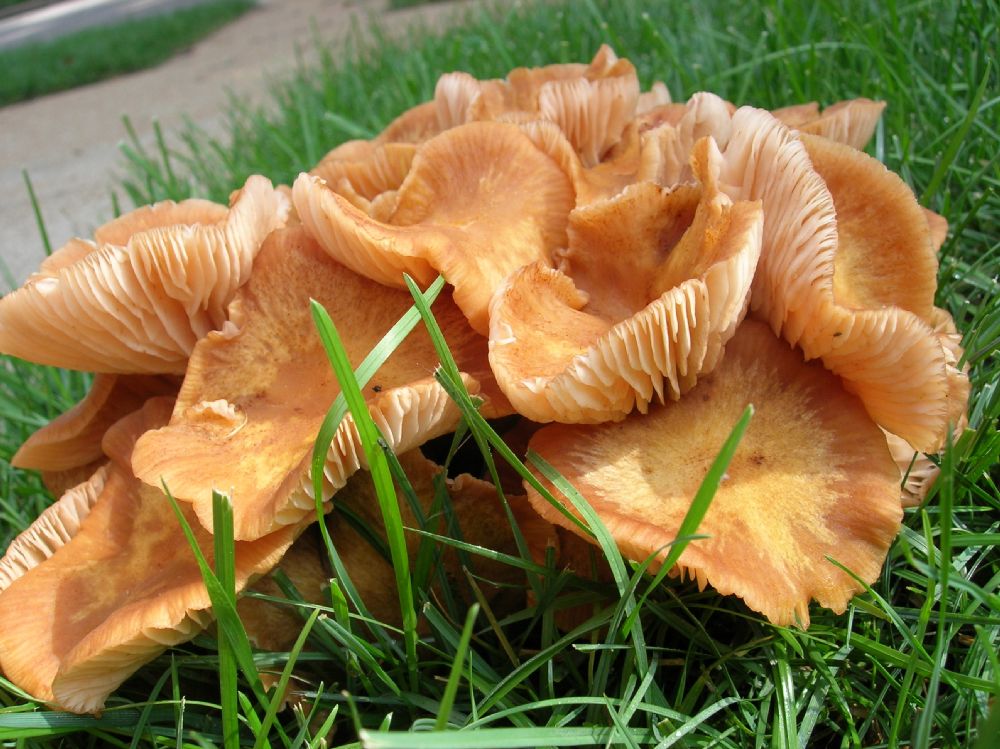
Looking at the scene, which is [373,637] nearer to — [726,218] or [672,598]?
[672,598]

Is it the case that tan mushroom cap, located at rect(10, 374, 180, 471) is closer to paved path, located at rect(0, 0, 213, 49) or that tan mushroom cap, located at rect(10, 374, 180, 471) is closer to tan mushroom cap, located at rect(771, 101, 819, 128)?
tan mushroom cap, located at rect(771, 101, 819, 128)

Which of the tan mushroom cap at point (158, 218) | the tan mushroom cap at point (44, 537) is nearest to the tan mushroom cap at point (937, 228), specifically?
the tan mushroom cap at point (158, 218)

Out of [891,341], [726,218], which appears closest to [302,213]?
[726,218]

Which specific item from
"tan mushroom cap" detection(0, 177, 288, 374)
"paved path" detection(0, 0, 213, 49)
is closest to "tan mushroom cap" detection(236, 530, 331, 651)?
"tan mushroom cap" detection(0, 177, 288, 374)

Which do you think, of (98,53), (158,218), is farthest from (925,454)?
(98,53)

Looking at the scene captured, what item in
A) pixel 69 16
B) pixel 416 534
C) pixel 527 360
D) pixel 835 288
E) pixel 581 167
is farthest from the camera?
pixel 69 16

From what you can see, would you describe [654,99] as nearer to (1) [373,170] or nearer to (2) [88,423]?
(1) [373,170]

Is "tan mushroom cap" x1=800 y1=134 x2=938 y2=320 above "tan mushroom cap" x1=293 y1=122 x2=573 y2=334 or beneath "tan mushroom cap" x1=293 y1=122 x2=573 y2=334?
beneath

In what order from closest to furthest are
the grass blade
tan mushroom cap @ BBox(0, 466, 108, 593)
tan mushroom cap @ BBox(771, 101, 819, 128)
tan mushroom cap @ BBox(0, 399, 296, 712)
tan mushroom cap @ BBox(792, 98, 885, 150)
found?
1. the grass blade
2. tan mushroom cap @ BBox(0, 399, 296, 712)
3. tan mushroom cap @ BBox(0, 466, 108, 593)
4. tan mushroom cap @ BBox(792, 98, 885, 150)
5. tan mushroom cap @ BBox(771, 101, 819, 128)
